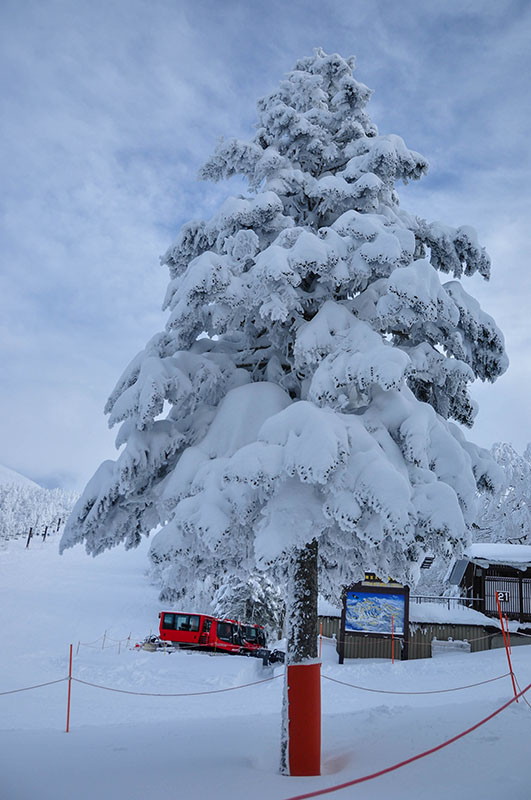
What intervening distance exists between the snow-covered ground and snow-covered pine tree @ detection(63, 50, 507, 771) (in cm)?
184

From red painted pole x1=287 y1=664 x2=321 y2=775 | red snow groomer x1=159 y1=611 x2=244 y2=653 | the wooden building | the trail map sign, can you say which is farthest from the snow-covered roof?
red painted pole x1=287 y1=664 x2=321 y2=775

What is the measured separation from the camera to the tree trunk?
686 cm

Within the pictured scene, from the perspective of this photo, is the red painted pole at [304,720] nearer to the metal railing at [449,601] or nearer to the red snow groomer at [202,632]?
the red snow groomer at [202,632]

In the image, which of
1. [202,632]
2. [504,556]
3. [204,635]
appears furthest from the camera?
[504,556]

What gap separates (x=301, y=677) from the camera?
7129 mm

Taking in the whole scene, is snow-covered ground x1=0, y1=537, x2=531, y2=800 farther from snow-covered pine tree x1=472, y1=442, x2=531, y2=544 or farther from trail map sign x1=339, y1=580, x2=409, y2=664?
snow-covered pine tree x1=472, y1=442, x2=531, y2=544

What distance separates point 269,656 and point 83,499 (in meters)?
14.9

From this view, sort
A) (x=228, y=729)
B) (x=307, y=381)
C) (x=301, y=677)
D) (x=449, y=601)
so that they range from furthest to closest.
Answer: (x=449, y=601), (x=228, y=729), (x=307, y=381), (x=301, y=677)

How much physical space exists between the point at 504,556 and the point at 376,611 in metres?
7.08

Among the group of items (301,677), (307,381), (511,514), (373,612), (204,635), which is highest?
(307,381)

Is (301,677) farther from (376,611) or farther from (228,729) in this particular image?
(376,611)

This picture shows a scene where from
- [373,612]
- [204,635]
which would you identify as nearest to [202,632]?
[204,635]

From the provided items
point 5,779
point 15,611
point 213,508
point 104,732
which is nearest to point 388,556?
point 213,508

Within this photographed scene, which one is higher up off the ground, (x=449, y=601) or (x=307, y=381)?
(x=307, y=381)
